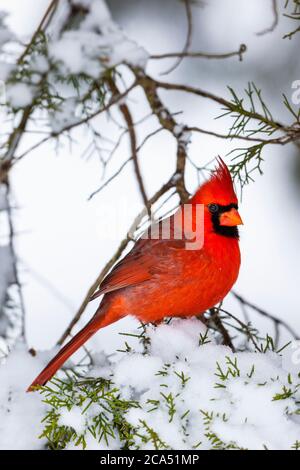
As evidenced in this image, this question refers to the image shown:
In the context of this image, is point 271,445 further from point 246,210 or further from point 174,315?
point 246,210

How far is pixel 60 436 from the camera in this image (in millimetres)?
1741

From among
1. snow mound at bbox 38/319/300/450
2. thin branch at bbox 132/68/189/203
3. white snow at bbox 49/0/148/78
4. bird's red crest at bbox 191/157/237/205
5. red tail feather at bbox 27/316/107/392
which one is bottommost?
snow mound at bbox 38/319/300/450

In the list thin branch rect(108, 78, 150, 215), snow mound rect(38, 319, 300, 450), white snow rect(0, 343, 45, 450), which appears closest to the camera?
snow mound rect(38, 319, 300, 450)

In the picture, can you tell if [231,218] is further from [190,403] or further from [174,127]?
[190,403]

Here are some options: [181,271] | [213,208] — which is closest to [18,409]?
[181,271]

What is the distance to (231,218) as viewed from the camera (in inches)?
95.9

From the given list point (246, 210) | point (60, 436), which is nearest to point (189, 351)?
point (60, 436)

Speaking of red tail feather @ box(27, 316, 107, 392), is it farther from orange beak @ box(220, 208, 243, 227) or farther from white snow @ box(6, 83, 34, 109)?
white snow @ box(6, 83, 34, 109)

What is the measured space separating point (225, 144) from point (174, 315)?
1.57 metres

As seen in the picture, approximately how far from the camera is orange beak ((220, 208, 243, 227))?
2.42m

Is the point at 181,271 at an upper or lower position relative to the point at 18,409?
upper

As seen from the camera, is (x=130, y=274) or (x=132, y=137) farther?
(x=132, y=137)

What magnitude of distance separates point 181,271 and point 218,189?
0.85ft

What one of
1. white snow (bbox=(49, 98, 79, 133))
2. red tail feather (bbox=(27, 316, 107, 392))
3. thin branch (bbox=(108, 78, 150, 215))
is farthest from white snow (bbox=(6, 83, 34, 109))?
red tail feather (bbox=(27, 316, 107, 392))
